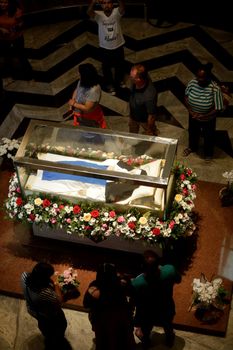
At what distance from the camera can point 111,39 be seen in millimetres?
8531

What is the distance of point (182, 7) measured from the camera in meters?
10.1

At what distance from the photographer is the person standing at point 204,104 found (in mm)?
7059

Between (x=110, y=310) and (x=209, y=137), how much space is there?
339 cm

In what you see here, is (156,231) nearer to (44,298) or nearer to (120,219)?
(120,219)

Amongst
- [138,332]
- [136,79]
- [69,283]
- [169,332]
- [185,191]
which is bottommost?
[138,332]

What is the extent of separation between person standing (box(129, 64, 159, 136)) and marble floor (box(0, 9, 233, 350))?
0.93 m

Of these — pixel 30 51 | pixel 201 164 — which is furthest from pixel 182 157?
pixel 30 51

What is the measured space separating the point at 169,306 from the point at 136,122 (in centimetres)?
278

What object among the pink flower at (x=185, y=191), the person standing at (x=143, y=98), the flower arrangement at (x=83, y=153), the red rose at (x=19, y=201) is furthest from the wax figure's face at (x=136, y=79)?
the red rose at (x=19, y=201)

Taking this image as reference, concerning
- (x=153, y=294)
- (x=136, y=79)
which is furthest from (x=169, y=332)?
(x=136, y=79)

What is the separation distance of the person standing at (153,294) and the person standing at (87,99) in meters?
2.48

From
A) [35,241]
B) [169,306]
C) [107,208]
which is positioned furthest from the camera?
[35,241]

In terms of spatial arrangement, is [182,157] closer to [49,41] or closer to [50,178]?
[50,178]

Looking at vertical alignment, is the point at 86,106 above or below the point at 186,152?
above
